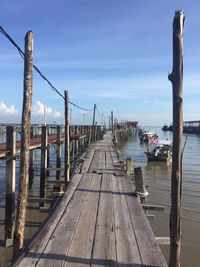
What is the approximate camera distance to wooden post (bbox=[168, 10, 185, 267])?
5395 millimetres

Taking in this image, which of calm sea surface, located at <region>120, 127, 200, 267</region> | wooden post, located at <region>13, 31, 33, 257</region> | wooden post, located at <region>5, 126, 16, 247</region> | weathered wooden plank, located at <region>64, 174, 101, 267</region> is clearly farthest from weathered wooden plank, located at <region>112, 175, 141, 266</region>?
wooden post, located at <region>5, 126, 16, 247</region>

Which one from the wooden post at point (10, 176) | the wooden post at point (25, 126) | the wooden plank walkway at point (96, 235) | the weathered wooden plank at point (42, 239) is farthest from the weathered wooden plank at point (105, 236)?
the wooden post at point (10, 176)

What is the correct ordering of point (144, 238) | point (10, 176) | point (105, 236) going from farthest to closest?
point (10, 176) → point (105, 236) → point (144, 238)

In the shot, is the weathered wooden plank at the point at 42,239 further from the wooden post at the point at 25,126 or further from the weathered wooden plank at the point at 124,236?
the weathered wooden plank at the point at 124,236

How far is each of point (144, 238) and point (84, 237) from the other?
3.04 feet

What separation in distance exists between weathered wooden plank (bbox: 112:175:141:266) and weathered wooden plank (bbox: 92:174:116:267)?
0.08m

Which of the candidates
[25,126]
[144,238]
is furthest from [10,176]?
[144,238]

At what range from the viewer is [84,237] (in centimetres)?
658

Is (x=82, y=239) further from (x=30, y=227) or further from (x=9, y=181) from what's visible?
(x=30, y=227)

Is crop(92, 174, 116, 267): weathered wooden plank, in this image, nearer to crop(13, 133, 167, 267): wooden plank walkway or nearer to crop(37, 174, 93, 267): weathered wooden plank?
crop(13, 133, 167, 267): wooden plank walkway

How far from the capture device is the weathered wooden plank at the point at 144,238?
5629 millimetres

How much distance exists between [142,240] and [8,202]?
22.0 ft

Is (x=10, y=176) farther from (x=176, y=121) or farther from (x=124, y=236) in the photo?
(x=176, y=121)

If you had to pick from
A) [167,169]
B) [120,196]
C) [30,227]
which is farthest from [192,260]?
[167,169]
